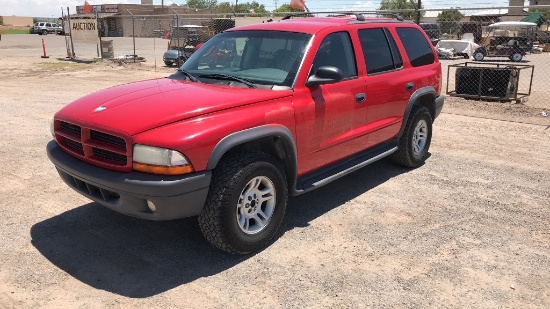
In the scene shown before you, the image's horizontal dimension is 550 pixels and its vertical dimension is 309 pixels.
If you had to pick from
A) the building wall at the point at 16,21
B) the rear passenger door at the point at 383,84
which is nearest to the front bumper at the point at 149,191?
the rear passenger door at the point at 383,84

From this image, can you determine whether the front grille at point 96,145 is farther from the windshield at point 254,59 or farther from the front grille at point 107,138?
the windshield at point 254,59

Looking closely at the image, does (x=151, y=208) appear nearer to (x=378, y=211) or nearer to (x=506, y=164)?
(x=378, y=211)

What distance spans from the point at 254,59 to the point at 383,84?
1.51 metres

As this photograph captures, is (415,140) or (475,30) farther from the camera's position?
(475,30)

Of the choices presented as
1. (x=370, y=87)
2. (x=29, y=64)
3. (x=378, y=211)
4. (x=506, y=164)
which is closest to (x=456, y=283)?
(x=378, y=211)

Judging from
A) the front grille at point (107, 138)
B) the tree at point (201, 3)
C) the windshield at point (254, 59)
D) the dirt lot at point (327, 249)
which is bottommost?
the dirt lot at point (327, 249)

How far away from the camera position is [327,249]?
12.9 ft

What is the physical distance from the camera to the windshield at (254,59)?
4.22m

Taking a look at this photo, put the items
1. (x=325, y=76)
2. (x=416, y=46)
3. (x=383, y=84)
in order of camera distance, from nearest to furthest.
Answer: (x=325, y=76), (x=383, y=84), (x=416, y=46)

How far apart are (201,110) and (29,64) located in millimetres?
20666

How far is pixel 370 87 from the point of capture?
4.89 metres

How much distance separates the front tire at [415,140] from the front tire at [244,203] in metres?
2.44

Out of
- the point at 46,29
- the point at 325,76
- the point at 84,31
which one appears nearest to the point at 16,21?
the point at 46,29

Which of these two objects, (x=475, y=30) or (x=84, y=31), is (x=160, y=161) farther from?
(x=475, y=30)
